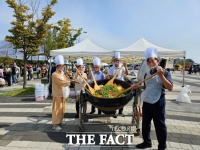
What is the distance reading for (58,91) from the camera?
4391 mm

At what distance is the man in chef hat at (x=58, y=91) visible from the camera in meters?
4.24

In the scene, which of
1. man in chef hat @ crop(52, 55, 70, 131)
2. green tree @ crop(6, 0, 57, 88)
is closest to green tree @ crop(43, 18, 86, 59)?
green tree @ crop(6, 0, 57, 88)

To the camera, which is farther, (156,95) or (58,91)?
(58,91)

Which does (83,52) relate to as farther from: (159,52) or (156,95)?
(156,95)

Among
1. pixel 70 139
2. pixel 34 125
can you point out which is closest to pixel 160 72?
pixel 70 139

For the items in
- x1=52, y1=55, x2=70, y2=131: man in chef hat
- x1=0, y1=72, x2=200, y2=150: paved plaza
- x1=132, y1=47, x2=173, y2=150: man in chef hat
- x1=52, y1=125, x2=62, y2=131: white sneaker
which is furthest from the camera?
x1=52, y1=125, x2=62, y2=131: white sneaker

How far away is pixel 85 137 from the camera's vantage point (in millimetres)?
4027

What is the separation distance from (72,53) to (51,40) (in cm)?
1947

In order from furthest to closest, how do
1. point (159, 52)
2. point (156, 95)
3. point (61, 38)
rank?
point (61, 38) < point (159, 52) < point (156, 95)

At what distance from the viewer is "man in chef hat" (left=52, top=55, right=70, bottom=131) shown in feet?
13.9

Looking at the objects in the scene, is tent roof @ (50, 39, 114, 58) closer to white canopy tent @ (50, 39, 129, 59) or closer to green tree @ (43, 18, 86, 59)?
white canopy tent @ (50, 39, 129, 59)

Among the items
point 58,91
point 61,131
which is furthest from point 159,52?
point 61,131

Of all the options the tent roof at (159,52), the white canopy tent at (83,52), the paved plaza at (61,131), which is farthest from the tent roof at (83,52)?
the paved plaza at (61,131)

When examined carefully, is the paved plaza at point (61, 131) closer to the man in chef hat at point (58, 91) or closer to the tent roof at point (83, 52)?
the man in chef hat at point (58, 91)
